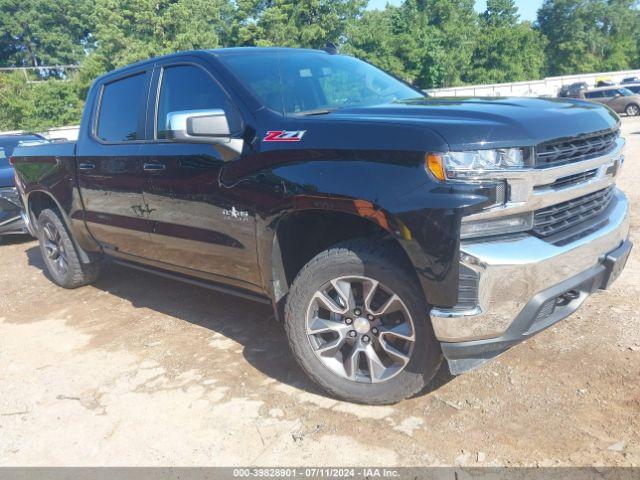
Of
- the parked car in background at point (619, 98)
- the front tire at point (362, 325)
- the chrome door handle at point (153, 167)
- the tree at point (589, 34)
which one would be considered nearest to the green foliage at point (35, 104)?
the parked car in background at point (619, 98)

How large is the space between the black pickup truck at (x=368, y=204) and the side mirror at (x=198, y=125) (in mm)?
11

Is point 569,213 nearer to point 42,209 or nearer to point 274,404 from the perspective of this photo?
point 274,404

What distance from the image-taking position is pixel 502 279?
2523mm

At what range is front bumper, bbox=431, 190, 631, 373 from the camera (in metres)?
2.52

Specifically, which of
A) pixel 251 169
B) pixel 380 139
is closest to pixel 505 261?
pixel 380 139

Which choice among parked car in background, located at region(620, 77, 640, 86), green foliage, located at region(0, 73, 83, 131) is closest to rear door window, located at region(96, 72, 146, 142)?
green foliage, located at region(0, 73, 83, 131)

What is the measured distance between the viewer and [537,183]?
259 cm

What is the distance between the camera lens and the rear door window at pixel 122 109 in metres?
4.27

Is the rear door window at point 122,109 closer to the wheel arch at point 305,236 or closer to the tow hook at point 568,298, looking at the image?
the wheel arch at point 305,236

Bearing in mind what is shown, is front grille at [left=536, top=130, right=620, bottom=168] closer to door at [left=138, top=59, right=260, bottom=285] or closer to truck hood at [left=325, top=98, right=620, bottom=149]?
truck hood at [left=325, top=98, right=620, bottom=149]

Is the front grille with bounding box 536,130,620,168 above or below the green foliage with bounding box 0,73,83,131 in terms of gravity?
above

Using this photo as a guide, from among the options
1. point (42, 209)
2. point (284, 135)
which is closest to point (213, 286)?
point (284, 135)

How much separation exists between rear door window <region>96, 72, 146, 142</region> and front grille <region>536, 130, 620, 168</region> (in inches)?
111

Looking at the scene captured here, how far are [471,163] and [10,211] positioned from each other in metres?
7.28
